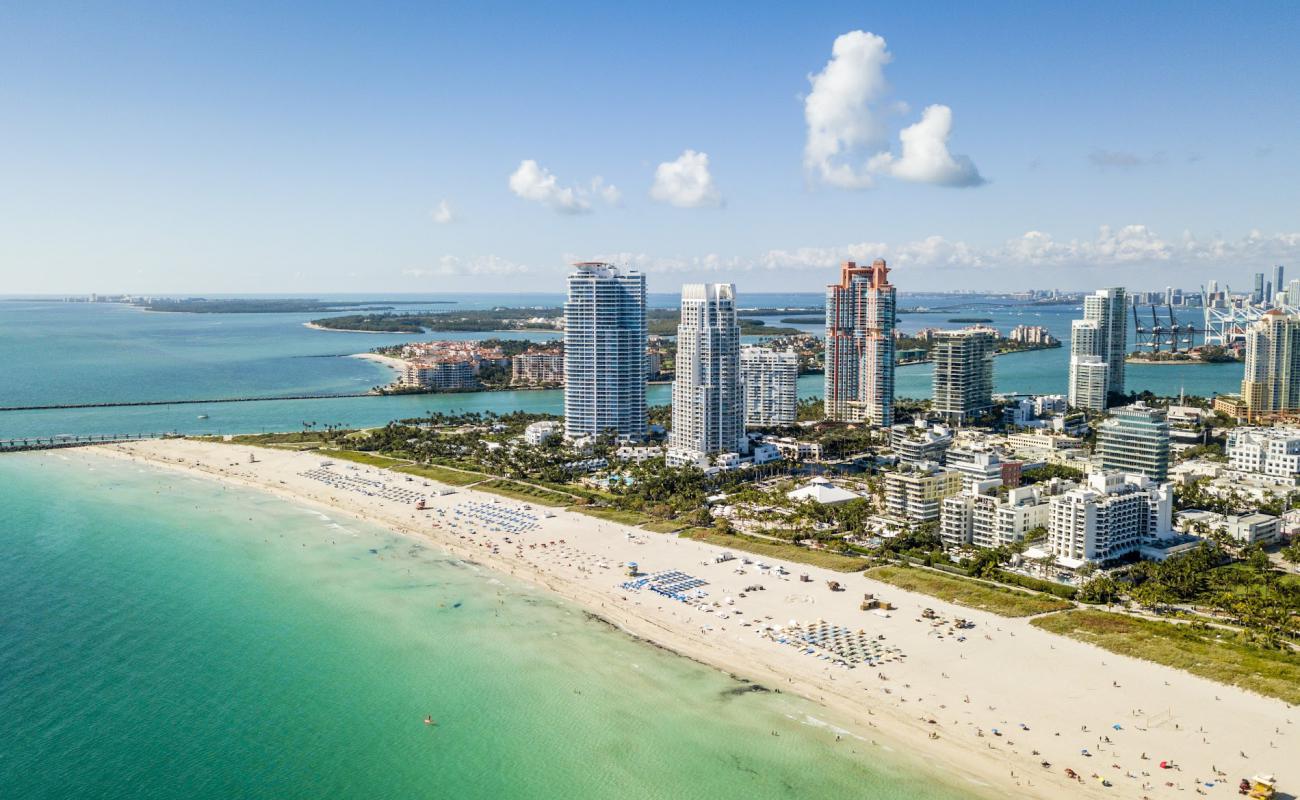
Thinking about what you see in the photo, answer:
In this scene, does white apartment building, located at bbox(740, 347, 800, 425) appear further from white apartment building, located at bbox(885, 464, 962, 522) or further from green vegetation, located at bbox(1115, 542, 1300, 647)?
green vegetation, located at bbox(1115, 542, 1300, 647)

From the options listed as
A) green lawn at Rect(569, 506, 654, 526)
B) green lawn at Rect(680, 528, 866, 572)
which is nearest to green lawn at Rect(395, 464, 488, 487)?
green lawn at Rect(569, 506, 654, 526)

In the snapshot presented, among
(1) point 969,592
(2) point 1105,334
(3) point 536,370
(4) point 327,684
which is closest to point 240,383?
(3) point 536,370

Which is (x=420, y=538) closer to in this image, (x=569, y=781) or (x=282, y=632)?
(x=282, y=632)

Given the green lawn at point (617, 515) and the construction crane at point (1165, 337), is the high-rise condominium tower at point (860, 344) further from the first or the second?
the construction crane at point (1165, 337)

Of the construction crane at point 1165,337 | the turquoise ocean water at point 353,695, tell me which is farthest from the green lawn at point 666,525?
the construction crane at point 1165,337

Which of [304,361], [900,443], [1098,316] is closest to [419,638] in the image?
[900,443]

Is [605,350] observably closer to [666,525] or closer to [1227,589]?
[666,525]
